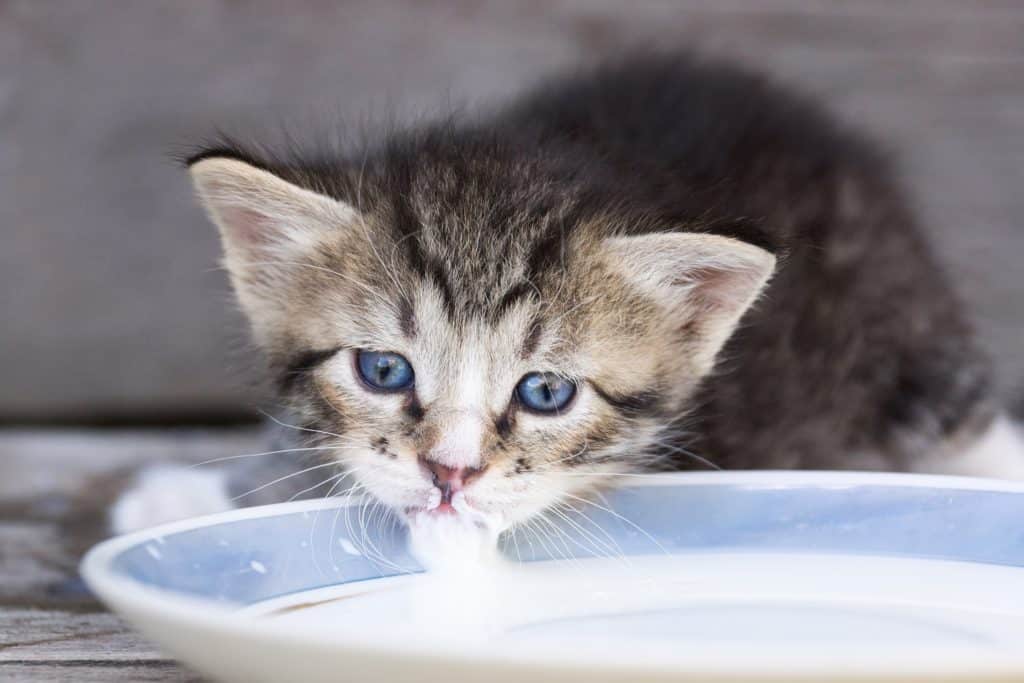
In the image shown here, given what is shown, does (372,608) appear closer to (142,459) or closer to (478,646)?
(478,646)

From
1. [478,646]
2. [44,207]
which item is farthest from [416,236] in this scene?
[44,207]

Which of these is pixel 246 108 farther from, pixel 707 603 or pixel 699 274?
pixel 707 603

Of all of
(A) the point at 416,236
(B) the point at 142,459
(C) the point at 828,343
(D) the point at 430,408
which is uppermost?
(A) the point at 416,236

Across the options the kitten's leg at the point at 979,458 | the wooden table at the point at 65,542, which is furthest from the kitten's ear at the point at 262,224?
the kitten's leg at the point at 979,458

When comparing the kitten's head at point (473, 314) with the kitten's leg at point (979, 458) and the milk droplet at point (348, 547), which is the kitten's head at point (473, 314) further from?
the kitten's leg at point (979, 458)

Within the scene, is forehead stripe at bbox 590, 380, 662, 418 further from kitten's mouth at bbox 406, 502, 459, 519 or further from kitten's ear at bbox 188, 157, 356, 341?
kitten's ear at bbox 188, 157, 356, 341

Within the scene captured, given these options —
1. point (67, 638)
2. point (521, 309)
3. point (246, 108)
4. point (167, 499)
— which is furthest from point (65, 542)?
point (246, 108)
